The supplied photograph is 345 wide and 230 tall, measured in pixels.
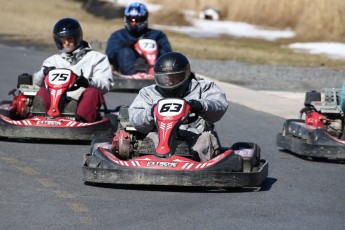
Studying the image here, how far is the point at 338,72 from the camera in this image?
965 inches

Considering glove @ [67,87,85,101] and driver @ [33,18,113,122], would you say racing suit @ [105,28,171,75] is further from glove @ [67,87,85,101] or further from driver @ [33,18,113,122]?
glove @ [67,87,85,101]


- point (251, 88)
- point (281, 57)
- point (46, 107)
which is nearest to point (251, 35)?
point (281, 57)

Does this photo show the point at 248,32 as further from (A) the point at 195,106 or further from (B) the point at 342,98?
(A) the point at 195,106

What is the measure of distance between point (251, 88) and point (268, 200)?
39.0 feet

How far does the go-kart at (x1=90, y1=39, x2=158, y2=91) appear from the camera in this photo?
61.2ft

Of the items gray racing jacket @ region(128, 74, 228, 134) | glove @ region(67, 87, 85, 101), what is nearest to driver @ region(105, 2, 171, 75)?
glove @ region(67, 87, 85, 101)

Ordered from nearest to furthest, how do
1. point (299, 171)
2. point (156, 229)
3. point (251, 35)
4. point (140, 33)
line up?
point (156, 229) < point (299, 171) < point (140, 33) < point (251, 35)

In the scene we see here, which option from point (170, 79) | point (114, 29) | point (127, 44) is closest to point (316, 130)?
point (170, 79)

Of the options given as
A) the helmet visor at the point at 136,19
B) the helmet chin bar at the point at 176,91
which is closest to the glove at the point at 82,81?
the helmet chin bar at the point at 176,91

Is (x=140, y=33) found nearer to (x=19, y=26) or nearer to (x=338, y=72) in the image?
(x=338, y=72)

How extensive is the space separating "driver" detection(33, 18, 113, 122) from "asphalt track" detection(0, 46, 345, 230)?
0.70 metres

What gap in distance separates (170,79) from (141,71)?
9086 millimetres

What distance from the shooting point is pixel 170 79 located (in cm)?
997

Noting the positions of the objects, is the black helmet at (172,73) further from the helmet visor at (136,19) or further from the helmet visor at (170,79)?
the helmet visor at (136,19)
